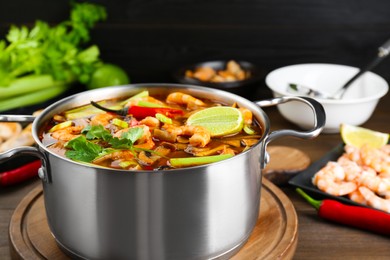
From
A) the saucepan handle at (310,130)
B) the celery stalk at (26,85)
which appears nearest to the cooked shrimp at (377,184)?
the saucepan handle at (310,130)

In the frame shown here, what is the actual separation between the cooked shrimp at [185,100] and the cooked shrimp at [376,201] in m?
0.64

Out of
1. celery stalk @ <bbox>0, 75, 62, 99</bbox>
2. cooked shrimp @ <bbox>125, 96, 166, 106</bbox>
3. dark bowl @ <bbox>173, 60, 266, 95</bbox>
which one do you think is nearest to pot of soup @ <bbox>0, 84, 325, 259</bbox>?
cooked shrimp @ <bbox>125, 96, 166, 106</bbox>

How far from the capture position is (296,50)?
3.53 metres

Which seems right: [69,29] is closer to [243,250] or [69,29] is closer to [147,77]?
[147,77]

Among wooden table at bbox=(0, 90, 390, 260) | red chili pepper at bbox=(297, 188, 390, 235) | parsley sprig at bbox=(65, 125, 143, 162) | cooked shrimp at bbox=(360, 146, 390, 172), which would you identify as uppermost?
parsley sprig at bbox=(65, 125, 143, 162)

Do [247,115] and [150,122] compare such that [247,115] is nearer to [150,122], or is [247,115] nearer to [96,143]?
[150,122]

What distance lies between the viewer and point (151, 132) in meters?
1.79

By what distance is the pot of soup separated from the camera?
148cm

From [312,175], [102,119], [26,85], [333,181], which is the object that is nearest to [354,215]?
[333,181]

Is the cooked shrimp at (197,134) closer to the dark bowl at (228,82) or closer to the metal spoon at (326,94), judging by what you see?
the dark bowl at (228,82)

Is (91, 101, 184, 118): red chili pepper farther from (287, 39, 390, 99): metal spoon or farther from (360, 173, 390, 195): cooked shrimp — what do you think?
(287, 39, 390, 99): metal spoon

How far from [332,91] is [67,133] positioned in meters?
1.79

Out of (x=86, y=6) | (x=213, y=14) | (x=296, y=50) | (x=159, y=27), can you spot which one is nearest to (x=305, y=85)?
(x=296, y=50)

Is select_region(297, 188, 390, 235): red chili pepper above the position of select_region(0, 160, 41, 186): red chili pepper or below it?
above
